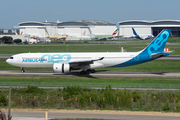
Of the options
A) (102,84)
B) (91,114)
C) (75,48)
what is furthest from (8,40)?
(91,114)

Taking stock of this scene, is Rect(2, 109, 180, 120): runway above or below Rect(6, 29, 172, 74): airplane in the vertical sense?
below

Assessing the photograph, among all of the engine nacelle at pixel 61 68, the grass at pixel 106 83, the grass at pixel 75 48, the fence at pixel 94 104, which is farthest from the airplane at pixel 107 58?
the grass at pixel 75 48

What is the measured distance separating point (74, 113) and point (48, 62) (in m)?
24.3

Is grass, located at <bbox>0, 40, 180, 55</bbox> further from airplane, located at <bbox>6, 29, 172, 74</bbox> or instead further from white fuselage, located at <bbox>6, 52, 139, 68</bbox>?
white fuselage, located at <bbox>6, 52, 139, 68</bbox>

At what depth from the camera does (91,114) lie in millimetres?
24828

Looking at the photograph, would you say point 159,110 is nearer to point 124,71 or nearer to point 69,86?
point 69,86

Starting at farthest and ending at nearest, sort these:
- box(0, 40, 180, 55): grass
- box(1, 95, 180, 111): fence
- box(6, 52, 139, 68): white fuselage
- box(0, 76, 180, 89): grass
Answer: box(0, 40, 180, 55): grass → box(6, 52, 139, 68): white fuselage → box(0, 76, 180, 89): grass → box(1, 95, 180, 111): fence

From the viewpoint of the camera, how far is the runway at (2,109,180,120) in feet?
76.7

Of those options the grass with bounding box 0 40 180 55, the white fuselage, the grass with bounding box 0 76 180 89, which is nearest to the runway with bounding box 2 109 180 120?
the grass with bounding box 0 76 180 89

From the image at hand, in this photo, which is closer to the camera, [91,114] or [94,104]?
[91,114]

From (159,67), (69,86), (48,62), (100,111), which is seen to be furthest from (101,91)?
(159,67)

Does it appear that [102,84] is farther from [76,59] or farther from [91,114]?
[91,114]

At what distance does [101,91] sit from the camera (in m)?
33.4

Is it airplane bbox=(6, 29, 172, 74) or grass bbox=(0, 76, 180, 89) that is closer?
grass bbox=(0, 76, 180, 89)
